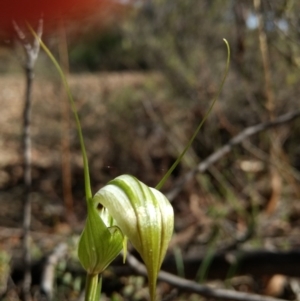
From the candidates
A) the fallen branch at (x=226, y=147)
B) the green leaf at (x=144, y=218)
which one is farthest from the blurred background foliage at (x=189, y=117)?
the green leaf at (x=144, y=218)

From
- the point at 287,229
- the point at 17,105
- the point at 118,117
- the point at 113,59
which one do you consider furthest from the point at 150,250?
the point at 17,105

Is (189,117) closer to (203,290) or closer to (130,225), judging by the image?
(203,290)

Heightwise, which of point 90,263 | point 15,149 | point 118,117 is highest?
point 90,263

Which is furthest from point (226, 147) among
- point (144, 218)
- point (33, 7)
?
point (33, 7)

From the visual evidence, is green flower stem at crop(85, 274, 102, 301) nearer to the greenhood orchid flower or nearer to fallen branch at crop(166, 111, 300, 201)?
the greenhood orchid flower

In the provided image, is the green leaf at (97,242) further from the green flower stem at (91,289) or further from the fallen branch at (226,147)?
the fallen branch at (226,147)

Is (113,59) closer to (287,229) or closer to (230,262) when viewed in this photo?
(287,229)
